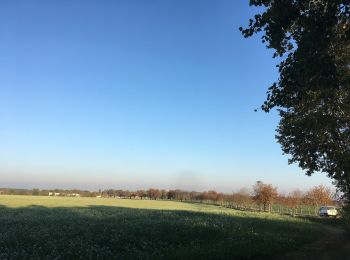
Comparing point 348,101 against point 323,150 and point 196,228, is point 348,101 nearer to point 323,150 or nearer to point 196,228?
point 323,150

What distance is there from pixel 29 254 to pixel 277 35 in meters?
13.7

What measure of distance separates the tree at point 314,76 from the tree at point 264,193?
216ft

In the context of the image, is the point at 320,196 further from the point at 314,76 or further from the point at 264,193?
the point at 314,76

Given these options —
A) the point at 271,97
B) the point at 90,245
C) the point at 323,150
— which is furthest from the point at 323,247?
the point at 90,245

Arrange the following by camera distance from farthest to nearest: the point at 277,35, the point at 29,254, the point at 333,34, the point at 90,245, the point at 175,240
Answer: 1. the point at 175,240
2. the point at 90,245
3. the point at 29,254
4. the point at 277,35
5. the point at 333,34

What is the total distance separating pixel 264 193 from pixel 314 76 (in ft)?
264

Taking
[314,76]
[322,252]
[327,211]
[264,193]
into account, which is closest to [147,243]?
[322,252]

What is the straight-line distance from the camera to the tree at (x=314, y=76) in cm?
1519

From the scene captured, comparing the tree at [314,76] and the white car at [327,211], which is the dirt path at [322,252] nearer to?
the tree at [314,76]

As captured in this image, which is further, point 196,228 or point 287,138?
point 287,138

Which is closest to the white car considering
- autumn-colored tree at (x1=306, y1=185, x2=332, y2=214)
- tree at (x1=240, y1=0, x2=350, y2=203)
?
autumn-colored tree at (x1=306, y1=185, x2=332, y2=214)

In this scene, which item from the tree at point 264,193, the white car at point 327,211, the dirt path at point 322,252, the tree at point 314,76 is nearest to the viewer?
the tree at point 314,76

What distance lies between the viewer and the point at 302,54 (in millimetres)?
15797

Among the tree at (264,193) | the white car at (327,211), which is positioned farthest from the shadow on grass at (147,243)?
the tree at (264,193)
